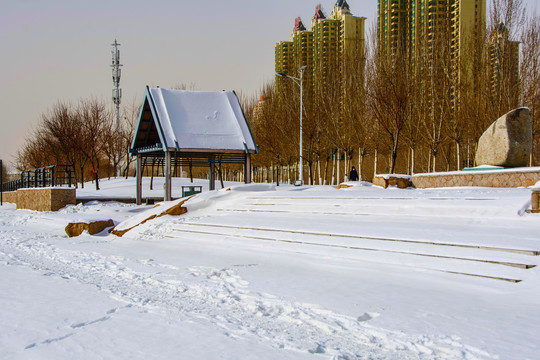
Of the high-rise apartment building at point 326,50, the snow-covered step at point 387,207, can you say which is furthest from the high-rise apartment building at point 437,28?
the snow-covered step at point 387,207

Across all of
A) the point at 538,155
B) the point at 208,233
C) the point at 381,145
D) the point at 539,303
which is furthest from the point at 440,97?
the point at 539,303

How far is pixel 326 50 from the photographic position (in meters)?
54.7

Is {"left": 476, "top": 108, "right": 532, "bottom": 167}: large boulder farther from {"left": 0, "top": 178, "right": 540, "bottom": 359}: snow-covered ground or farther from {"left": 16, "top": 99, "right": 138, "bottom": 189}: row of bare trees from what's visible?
{"left": 16, "top": 99, "right": 138, "bottom": 189}: row of bare trees

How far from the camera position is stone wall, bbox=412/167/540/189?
45.3ft

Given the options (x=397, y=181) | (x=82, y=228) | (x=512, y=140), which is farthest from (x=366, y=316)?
(x=397, y=181)

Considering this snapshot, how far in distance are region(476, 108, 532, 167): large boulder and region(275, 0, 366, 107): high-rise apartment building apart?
20.9 meters

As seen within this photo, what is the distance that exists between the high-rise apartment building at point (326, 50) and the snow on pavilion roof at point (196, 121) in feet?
60.3

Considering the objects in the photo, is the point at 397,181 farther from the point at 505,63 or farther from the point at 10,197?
the point at 10,197

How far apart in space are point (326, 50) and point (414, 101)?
2463 cm

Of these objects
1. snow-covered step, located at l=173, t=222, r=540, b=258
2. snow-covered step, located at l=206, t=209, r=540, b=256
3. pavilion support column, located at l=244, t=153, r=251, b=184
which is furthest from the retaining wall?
snow-covered step, located at l=173, t=222, r=540, b=258

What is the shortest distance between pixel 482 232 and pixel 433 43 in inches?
1056

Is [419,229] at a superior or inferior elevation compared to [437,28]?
inferior

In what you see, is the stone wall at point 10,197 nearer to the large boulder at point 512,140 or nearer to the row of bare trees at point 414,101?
the row of bare trees at point 414,101

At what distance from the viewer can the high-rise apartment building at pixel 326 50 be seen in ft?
130
